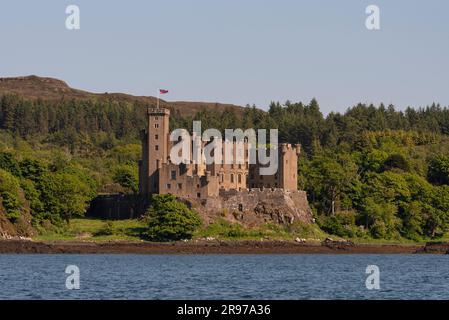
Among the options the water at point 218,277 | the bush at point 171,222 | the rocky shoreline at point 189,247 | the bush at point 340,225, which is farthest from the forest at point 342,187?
the water at point 218,277

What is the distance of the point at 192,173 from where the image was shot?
12200 cm

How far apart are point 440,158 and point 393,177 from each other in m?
16.2

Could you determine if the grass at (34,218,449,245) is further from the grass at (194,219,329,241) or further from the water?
the water

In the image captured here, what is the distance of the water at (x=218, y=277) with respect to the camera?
192 ft

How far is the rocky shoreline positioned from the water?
16.3 feet

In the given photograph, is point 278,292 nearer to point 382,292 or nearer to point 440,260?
point 382,292

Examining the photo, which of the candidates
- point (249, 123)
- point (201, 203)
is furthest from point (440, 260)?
point (249, 123)

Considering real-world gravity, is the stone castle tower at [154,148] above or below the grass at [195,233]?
above

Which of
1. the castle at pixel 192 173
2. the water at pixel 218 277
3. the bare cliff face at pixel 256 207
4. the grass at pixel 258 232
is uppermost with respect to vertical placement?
the castle at pixel 192 173

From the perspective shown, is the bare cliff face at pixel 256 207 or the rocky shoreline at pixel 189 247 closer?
the rocky shoreline at pixel 189 247

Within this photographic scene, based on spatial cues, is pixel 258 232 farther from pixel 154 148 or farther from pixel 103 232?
pixel 103 232

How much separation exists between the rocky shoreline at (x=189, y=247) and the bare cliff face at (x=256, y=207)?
444 cm

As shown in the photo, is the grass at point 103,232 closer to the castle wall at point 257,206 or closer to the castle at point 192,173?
the castle at point 192,173

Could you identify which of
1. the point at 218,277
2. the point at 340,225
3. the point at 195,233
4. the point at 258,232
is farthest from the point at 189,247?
the point at 218,277
